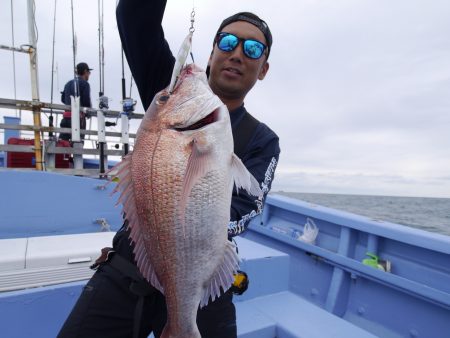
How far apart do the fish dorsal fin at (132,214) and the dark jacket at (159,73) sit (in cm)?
46

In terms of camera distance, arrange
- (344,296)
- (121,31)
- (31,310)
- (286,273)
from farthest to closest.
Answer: (344,296) → (286,273) → (31,310) → (121,31)

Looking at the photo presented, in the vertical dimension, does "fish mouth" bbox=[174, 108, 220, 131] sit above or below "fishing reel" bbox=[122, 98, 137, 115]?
below

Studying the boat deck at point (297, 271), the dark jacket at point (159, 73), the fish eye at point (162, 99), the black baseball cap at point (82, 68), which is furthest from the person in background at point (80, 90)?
the fish eye at point (162, 99)

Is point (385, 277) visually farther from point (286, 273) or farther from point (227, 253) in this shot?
point (227, 253)

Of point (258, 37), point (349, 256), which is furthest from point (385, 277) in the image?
point (258, 37)

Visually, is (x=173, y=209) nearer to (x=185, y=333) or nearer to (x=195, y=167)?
(x=195, y=167)

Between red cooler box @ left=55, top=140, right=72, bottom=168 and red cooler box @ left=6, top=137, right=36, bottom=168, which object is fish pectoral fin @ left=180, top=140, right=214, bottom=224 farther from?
red cooler box @ left=55, top=140, right=72, bottom=168

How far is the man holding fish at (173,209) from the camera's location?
131cm

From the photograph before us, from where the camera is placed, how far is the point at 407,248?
12.0ft

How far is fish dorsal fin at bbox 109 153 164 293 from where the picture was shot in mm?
1386

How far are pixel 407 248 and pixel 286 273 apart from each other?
4.97 feet

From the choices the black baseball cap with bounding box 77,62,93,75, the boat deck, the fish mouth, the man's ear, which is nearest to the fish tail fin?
the fish mouth

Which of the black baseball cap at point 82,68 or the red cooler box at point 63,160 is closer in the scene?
the black baseball cap at point 82,68

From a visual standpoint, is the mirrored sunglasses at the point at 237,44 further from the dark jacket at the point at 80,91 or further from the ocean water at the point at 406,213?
the dark jacket at the point at 80,91
